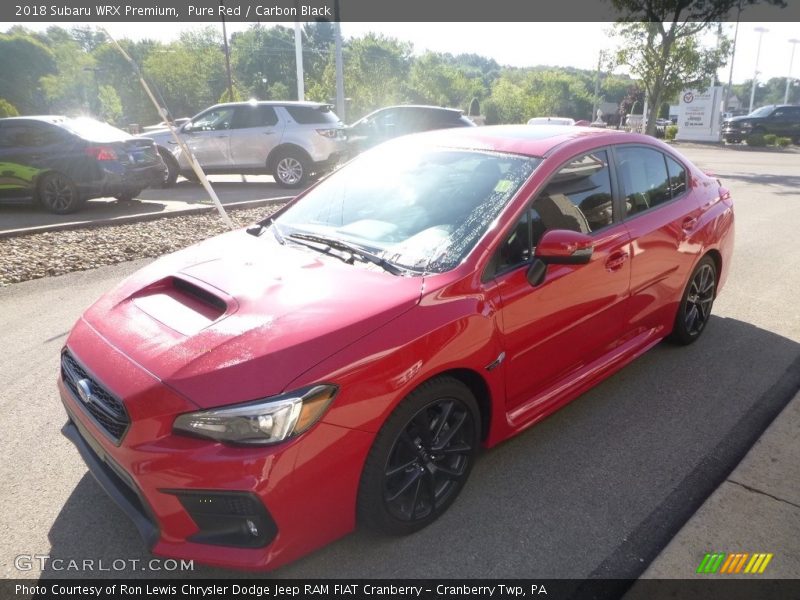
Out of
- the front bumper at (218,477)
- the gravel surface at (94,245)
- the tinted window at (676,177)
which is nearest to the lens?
the front bumper at (218,477)

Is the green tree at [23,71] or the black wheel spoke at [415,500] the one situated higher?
the green tree at [23,71]

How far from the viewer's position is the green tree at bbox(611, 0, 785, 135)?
74.5ft

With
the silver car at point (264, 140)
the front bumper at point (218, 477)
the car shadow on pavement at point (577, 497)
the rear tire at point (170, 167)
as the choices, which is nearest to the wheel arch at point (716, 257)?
the car shadow on pavement at point (577, 497)

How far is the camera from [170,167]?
13.1 meters

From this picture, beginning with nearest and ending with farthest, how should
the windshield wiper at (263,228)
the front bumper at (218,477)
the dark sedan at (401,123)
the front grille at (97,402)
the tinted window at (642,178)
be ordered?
1. the front bumper at (218,477)
2. the front grille at (97,402)
3. the windshield wiper at (263,228)
4. the tinted window at (642,178)
5. the dark sedan at (401,123)

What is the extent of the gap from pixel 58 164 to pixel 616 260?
9.28 meters

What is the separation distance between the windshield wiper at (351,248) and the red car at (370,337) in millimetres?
19

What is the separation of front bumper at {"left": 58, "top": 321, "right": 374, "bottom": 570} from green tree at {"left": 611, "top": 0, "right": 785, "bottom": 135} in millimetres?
25164

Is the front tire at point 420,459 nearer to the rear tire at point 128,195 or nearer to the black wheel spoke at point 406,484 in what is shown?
the black wheel spoke at point 406,484

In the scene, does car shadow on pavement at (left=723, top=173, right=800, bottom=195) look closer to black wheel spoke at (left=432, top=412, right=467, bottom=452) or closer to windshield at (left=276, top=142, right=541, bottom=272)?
windshield at (left=276, top=142, right=541, bottom=272)

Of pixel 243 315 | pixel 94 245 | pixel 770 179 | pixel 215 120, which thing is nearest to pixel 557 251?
pixel 243 315

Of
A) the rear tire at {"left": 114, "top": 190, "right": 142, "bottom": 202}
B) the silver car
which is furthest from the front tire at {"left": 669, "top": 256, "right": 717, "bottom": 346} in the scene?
→ the silver car

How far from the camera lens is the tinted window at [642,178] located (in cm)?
371

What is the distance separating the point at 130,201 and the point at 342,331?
Result: 10.2m
